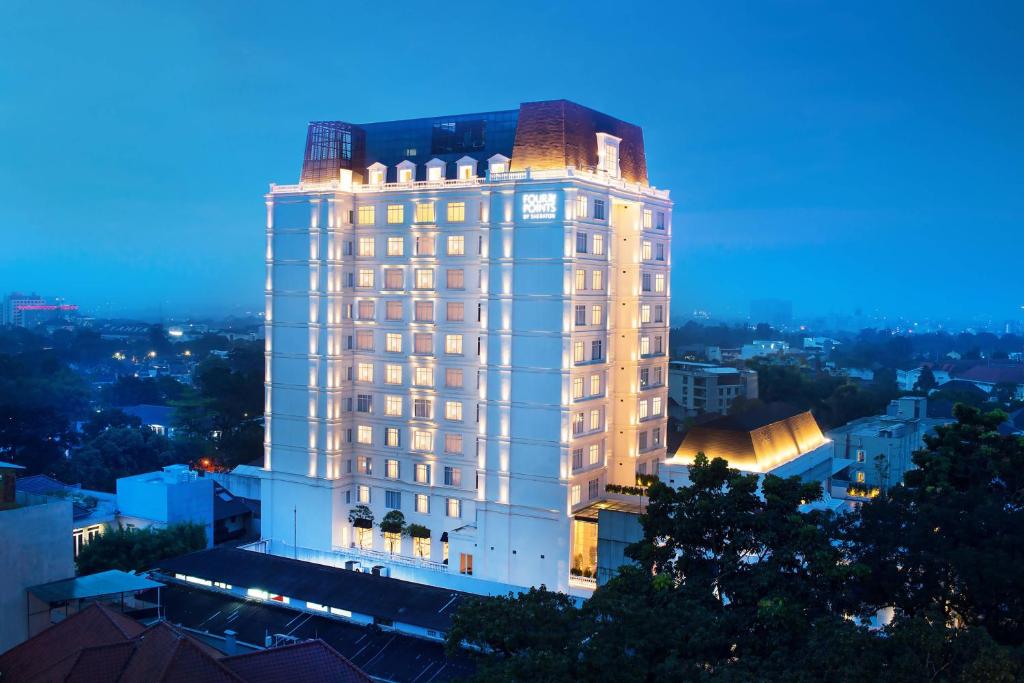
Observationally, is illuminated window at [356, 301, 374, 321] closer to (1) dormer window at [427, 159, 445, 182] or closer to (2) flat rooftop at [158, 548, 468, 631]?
(1) dormer window at [427, 159, 445, 182]

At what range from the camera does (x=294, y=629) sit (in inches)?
1384

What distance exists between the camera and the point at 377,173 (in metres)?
51.4

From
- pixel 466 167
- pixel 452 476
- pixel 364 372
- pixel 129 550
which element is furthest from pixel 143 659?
pixel 466 167

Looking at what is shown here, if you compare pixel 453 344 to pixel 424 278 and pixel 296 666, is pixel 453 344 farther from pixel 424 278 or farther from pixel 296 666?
pixel 296 666

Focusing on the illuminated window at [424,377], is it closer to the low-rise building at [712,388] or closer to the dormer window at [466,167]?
the dormer window at [466,167]

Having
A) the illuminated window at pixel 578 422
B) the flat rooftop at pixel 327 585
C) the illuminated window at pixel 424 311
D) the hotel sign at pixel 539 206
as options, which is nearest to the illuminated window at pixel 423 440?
the illuminated window at pixel 424 311

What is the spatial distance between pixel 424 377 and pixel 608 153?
1639 cm

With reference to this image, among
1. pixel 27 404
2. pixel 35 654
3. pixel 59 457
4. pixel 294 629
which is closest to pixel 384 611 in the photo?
pixel 294 629

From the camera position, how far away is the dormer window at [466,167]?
160 feet

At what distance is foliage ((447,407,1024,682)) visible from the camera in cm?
1880

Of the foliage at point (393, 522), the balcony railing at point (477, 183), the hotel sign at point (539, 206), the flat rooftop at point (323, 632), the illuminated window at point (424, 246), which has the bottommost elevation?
the flat rooftop at point (323, 632)

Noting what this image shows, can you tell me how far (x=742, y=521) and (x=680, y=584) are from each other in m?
2.75

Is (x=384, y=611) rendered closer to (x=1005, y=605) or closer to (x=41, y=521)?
(x=41, y=521)

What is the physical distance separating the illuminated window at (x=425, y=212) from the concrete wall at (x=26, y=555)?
24.1 m
